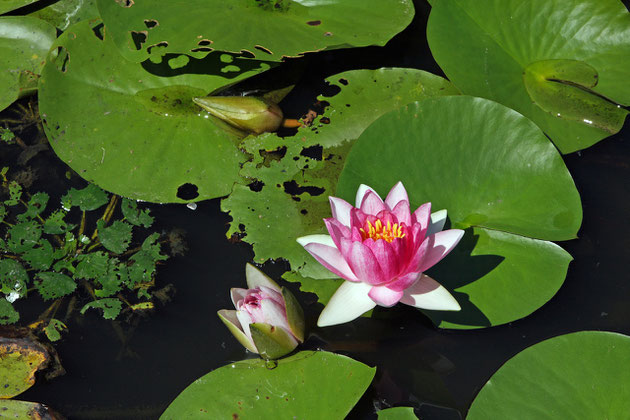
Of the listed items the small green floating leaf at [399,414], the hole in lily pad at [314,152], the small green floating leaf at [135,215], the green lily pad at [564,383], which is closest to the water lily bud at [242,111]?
the hole in lily pad at [314,152]

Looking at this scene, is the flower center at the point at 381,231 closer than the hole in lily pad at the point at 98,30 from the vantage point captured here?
Yes


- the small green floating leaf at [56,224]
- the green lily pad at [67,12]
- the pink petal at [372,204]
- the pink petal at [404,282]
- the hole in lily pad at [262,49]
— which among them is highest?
the hole in lily pad at [262,49]

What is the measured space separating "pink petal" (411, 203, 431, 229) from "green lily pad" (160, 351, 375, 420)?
2.07 feet

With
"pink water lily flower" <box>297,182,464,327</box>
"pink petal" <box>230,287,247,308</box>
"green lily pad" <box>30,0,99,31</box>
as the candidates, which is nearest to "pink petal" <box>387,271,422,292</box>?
"pink water lily flower" <box>297,182,464,327</box>

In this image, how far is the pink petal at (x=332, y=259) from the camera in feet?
6.95

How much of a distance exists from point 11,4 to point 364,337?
2931 millimetres

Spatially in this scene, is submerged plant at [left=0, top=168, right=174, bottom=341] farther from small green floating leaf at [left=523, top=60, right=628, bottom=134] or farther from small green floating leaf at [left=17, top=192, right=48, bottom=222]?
small green floating leaf at [left=523, top=60, right=628, bottom=134]

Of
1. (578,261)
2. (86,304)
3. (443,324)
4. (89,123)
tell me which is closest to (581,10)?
(578,261)

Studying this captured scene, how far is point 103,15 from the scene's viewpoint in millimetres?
2734

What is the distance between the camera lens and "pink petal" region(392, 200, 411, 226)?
215cm

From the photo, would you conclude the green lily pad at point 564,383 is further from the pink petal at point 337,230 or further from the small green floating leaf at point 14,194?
the small green floating leaf at point 14,194

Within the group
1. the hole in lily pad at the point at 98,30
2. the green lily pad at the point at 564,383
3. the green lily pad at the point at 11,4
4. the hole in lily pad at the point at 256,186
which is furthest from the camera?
the green lily pad at the point at 11,4

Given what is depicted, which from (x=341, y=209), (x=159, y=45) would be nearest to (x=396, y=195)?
(x=341, y=209)

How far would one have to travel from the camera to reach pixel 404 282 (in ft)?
6.83
